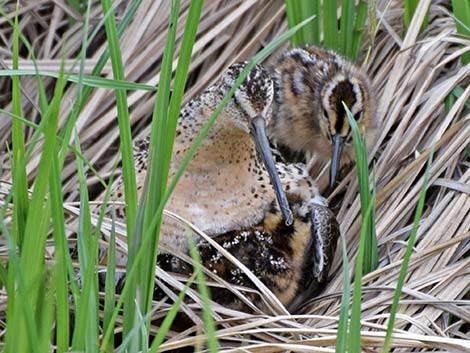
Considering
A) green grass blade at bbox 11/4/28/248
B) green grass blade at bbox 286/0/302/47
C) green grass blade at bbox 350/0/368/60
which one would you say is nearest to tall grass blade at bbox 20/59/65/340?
green grass blade at bbox 11/4/28/248

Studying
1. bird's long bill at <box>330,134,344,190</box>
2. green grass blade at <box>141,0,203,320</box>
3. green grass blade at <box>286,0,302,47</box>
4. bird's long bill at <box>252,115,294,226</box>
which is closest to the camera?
green grass blade at <box>141,0,203,320</box>

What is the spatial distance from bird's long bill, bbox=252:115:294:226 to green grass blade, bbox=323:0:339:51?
22.5 inches

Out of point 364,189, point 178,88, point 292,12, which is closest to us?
point 178,88

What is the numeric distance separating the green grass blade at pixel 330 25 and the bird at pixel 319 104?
0.06 metres

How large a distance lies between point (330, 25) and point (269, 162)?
0.66m

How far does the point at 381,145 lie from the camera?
9.78 feet

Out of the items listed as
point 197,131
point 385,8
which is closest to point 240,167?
point 197,131

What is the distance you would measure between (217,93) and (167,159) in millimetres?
844

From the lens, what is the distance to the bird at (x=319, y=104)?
287 centimetres

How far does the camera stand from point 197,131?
2.64 metres

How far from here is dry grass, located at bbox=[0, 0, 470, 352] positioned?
2184mm

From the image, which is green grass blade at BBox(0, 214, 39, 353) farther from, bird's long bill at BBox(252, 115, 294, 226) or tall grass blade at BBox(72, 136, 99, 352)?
bird's long bill at BBox(252, 115, 294, 226)

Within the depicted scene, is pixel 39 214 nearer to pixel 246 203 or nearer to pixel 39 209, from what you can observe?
pixel 39 209

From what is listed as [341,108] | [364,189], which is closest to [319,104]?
[341,108]
